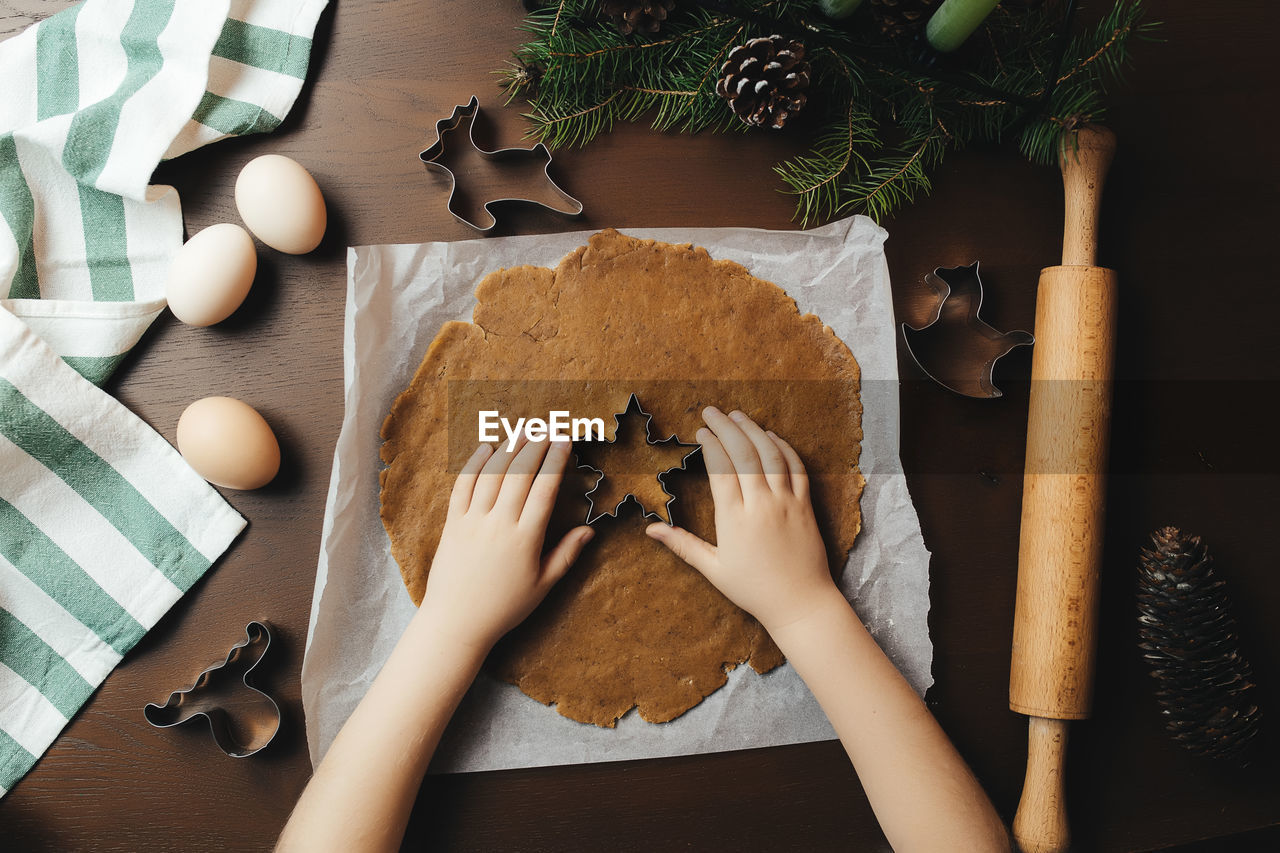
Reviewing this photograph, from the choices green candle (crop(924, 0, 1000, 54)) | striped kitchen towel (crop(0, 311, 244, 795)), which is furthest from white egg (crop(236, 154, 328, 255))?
green candle (crop(924, 0, 1000, 54))

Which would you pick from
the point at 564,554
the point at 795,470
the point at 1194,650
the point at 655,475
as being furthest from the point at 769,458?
the point at 1194,650

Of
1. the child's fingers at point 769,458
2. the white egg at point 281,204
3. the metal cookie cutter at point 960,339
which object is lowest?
the child's fingers at point 769,458

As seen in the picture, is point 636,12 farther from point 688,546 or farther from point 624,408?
point 688,546

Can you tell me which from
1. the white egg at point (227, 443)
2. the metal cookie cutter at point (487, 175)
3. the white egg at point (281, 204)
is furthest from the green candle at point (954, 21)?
the white egg at point (227, 443)

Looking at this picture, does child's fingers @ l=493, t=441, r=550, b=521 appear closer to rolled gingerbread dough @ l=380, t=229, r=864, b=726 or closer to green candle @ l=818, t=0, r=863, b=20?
rolled gingerbread dough @ l=380, t=229, r=864, b=726

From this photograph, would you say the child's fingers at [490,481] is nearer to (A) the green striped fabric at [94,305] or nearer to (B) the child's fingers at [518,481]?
(B) the child's fingers at [518,481]
